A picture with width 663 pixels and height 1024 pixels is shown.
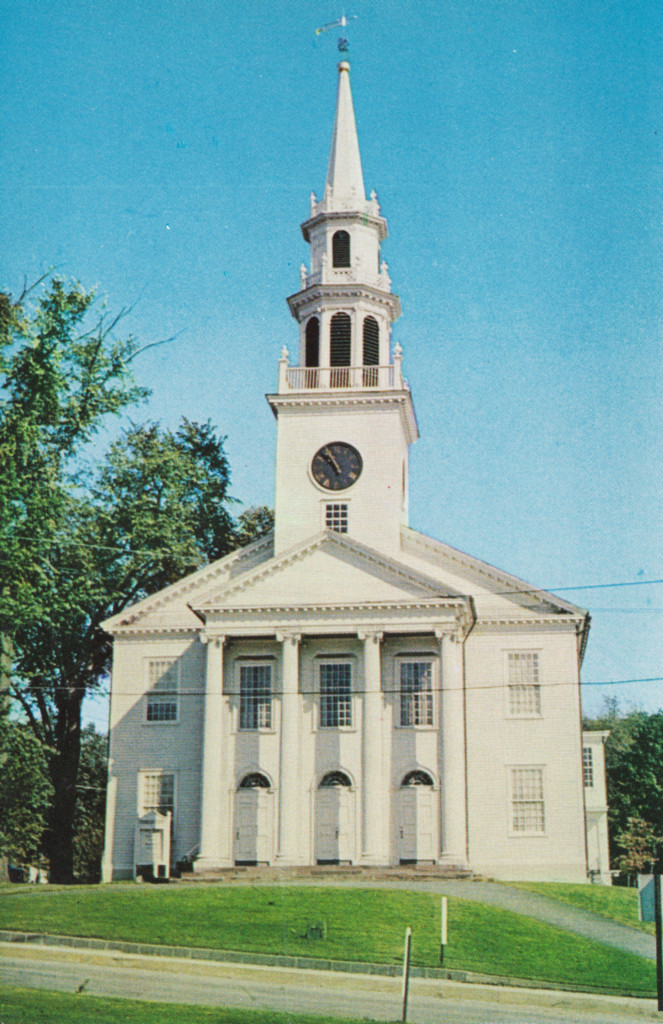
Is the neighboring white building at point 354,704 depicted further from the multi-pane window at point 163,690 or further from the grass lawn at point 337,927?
the grass lawn at point 337,927

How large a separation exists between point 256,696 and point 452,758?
648 centimetres

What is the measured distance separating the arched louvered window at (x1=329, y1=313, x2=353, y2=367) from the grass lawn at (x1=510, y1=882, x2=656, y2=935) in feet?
61.6

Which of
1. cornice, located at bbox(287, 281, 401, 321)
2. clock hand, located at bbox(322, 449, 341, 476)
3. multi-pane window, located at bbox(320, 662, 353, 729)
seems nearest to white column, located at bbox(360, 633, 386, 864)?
multi-pane window, located at bbox(320, 662, 353, 729)

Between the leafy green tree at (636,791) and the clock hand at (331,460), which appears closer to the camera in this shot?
the clock hand at (331,460)

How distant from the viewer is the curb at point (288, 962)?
23984 mm

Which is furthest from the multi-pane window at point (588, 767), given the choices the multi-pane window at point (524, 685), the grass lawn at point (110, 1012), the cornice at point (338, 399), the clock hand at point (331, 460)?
the grass lawn at point (110, 1012)

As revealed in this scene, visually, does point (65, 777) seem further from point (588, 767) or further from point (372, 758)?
point (588, 767)

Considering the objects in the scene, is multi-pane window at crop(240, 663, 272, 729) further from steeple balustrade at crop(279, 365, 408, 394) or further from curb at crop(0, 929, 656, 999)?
curb at crop(0, 929, 656, 999)

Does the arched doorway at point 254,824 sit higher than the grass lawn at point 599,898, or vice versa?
the arched doorway at point 254,824

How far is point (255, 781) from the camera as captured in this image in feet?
136

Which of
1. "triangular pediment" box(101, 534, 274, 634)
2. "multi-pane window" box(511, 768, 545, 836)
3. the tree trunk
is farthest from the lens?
the tree trunk

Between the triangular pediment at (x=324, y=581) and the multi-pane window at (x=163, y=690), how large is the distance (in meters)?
3.73

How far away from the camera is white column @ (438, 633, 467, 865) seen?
128 feet

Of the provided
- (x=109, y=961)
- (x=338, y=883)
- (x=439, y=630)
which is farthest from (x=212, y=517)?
(x=109, y=961)
